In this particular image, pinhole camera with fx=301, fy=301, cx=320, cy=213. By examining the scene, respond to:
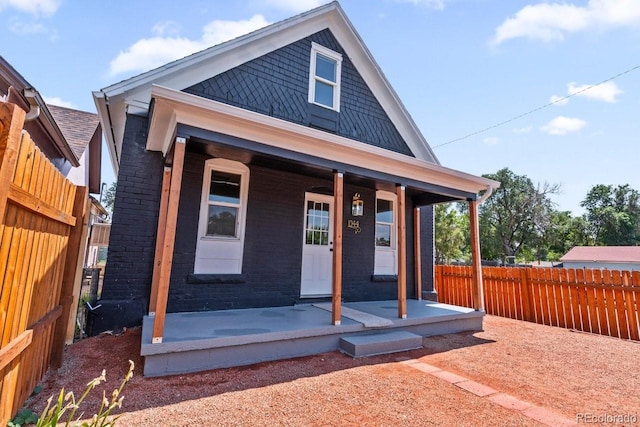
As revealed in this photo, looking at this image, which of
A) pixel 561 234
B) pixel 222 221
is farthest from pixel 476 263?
pixel 561 234

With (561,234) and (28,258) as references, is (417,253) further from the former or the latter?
(561,234)

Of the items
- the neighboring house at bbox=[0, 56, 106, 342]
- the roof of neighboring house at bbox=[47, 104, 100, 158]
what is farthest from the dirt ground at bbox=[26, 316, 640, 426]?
the roof of neighboring house at bbox=[47, 104, 100, 158]

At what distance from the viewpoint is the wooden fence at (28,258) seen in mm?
1654

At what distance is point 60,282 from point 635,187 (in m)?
53.6

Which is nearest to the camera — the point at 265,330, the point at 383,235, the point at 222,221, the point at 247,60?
the point at 265,330

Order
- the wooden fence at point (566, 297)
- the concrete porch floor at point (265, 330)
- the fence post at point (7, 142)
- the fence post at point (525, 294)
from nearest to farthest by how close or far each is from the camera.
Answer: the fence post at point (7, 142), the concrete porch floor at point (265, 330), the wooden fence at point (566, 297), the fence post at point (525, 294)

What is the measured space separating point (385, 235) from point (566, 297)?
3846 mm

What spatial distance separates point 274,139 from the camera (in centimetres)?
423

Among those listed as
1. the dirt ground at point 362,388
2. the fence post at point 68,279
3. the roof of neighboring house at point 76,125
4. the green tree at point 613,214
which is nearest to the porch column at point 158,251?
the dirt ground at point 362,388

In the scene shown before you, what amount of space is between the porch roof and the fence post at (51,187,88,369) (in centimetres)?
130

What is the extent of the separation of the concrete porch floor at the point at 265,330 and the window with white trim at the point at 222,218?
844 mm

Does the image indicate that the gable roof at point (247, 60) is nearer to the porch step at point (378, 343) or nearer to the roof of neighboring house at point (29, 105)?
the roof of neighboring house at point (29, 105)

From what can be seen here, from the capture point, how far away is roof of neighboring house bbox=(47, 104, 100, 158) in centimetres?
793

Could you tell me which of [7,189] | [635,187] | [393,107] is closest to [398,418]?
[7,189]
